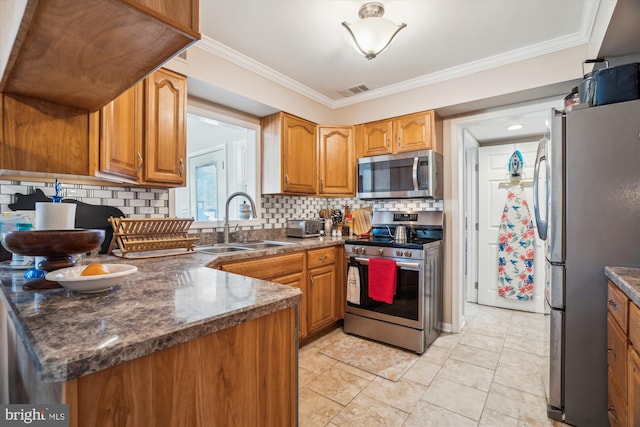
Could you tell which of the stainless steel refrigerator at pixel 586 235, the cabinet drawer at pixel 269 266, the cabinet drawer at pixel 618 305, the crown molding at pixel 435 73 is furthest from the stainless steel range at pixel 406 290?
the crown molding at pixel 435 73

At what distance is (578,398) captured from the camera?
1.65m

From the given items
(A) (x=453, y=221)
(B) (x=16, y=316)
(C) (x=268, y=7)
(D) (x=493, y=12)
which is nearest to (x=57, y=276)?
(B) (x=16, y=316)

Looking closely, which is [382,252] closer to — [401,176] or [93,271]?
[401,176]

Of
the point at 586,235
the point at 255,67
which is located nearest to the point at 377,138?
the point at 255,67

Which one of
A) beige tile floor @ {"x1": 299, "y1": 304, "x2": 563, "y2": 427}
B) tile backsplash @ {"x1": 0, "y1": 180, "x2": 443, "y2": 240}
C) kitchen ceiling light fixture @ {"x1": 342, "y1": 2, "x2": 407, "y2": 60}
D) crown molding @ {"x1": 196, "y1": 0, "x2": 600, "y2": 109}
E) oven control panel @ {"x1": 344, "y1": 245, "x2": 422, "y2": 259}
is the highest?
crown molding @ {"x1": 196, "y1": 0, "x2": 600, "y2": 109}

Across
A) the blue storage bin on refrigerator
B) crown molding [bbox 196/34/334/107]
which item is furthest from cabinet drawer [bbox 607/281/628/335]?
crown molding [bbox 196/34/334/107]

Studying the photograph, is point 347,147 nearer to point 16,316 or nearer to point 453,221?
point 453,221

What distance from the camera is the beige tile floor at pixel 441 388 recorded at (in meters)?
1.74

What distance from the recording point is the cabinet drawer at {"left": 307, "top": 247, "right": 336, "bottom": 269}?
8.77ft

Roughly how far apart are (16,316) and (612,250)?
96.7 inches

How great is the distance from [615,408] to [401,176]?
2.12m

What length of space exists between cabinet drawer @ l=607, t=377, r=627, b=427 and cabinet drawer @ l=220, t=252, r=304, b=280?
6.48ft

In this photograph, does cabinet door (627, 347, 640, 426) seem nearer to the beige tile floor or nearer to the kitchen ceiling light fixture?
the beige tile floor

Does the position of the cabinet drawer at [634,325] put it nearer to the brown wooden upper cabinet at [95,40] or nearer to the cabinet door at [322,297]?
the brown wooden upper cabinet at [95,40]
